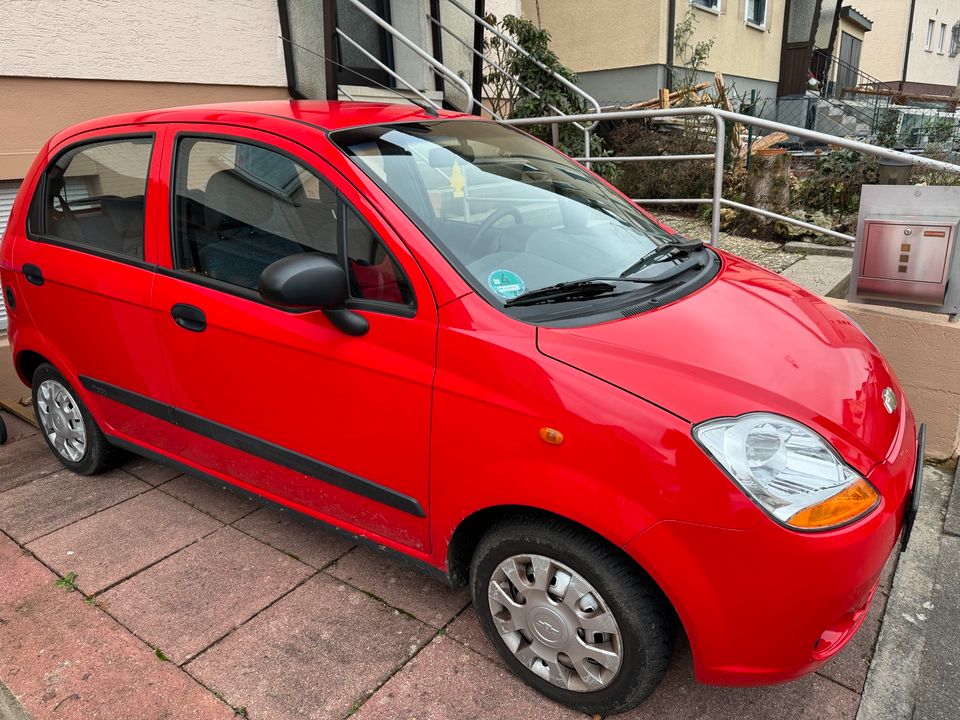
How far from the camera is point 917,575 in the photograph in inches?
105

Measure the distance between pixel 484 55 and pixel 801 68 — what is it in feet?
42.8

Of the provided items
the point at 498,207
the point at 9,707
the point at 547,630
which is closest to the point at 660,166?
the point at 498,207

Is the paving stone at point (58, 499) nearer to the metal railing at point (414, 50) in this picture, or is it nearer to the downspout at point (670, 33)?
the metal railing at point (414, 50)

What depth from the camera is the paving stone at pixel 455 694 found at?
83.1 inches

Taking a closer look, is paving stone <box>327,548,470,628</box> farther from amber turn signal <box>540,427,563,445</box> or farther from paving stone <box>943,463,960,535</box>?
paving stone <box>943,463,960,535</box>

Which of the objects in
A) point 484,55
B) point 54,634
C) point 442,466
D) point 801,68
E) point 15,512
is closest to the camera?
point 442,466

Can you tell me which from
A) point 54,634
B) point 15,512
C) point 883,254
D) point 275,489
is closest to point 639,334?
point 275,489

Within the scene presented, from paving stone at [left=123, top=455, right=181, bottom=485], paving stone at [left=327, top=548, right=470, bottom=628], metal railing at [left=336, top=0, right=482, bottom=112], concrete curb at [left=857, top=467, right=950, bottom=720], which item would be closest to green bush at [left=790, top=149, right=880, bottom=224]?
metal railing at [left=336, top=0, right=482, bottom=112]

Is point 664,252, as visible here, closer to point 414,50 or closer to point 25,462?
point 25,462

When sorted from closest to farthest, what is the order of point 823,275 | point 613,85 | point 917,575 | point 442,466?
point 442,466, point 917,575, point 823,275, point 613,85

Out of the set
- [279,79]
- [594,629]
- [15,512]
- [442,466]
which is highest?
[279,79]

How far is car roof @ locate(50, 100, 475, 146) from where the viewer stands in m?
2.52

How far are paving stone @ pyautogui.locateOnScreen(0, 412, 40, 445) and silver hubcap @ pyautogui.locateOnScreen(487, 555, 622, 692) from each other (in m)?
3.53

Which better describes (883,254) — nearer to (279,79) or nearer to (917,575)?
(917,575)
